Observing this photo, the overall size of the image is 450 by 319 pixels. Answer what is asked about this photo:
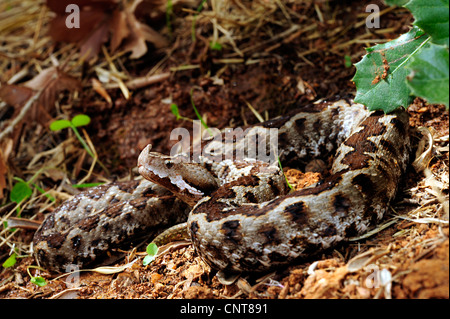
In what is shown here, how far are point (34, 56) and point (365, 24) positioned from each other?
15.9ft

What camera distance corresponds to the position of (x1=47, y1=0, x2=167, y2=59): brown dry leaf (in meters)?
5.62

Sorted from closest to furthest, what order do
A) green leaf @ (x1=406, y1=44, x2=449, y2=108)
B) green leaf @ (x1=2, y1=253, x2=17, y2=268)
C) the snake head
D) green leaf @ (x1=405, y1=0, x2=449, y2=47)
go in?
green leaf @ (x1=406, y1=44, x2=449, y2=108) → green leaf @ (x1=405, y1=0, x2=449, y2=47) → the snake head → green leaf @ (x1=2, y1=253, x2=17, y2=268)

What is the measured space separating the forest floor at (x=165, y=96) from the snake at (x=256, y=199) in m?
0.22

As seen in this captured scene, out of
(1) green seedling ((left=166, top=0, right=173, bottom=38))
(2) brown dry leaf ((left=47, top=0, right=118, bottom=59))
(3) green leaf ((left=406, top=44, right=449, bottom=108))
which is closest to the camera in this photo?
(3) green leaf ((left=406, top=44, right=449, bottom=108))

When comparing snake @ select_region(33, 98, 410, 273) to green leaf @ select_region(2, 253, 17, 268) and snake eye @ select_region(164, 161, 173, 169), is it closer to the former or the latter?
snake eye @ select_region(164, 161, 173, 169)

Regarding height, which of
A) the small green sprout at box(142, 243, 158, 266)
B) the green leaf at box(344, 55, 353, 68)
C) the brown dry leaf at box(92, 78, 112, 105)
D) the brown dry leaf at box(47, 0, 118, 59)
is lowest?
the small green sprout at box(142, 243, 158, 266)

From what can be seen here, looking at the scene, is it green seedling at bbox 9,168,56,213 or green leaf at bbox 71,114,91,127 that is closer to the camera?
green seedling at bbox 9,168,56,213

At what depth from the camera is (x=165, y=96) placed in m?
5.33

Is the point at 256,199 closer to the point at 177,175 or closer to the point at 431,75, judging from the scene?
the point at 177,175

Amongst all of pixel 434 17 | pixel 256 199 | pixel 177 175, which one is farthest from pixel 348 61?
pixel 177 175

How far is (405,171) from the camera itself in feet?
11.6

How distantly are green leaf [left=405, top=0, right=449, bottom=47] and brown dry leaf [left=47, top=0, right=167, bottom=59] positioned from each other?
12.6 feet

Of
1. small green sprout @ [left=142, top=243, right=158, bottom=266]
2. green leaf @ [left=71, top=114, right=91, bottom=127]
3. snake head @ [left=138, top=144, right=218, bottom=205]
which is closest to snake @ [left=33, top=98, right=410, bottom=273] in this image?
snake head @ [left=138, top=144, right=218, bottom=205]
